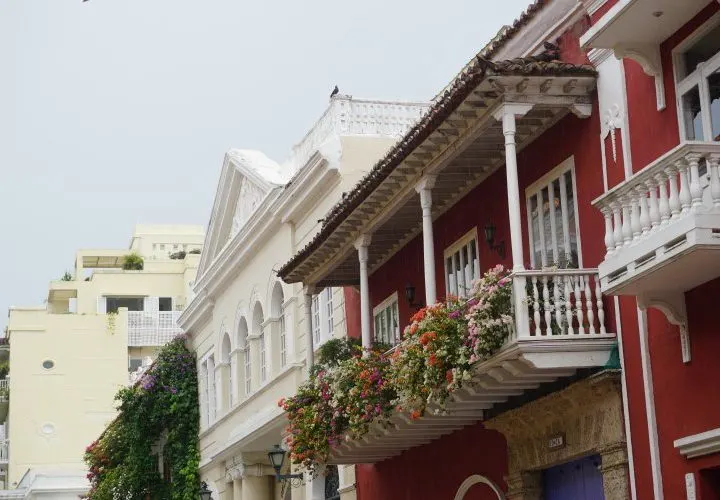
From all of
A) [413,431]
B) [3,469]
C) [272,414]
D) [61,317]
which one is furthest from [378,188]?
[3,469]

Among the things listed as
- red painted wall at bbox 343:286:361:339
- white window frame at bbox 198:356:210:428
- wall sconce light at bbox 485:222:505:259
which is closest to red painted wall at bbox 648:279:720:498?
wall sconce light at bbox 485:222:505:259

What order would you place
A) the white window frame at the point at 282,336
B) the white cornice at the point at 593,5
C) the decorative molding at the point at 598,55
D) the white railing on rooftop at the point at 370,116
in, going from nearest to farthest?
1. the decorative molding at the point at 598,55
2. the white cornice at the point at 593,5
3. the white railing on rooftop at the point at 370,116
4. the white window frame at the point at 282,336

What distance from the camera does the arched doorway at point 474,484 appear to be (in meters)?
16.7

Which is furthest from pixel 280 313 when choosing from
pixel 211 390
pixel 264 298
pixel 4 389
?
pixel 4 389

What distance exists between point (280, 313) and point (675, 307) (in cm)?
1485

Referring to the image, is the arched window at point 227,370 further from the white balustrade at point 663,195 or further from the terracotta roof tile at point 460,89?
the white balustrade at point 663,195

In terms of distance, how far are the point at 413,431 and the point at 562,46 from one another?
18.0 ft

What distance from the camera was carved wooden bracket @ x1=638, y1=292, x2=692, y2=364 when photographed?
1252 centimetres

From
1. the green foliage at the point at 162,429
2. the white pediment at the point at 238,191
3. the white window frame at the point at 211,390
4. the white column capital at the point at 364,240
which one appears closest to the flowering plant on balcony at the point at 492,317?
the white column capital at the point at 364,240

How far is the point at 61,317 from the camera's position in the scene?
55.8 metres

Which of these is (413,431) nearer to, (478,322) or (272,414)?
(478,322)

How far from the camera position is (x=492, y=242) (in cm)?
1672

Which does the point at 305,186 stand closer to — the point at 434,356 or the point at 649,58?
the point at 434,356

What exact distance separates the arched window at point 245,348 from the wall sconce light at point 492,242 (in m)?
12.6
